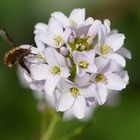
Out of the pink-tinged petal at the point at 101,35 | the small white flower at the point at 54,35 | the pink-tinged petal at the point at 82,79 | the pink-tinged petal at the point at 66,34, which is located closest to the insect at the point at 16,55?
the small white flower at the point at 54,35

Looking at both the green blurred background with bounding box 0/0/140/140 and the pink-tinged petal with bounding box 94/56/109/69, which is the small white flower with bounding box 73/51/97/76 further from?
the green blurred background with bounding box 0/0/140/140

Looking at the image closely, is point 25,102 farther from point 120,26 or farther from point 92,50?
point 92,50

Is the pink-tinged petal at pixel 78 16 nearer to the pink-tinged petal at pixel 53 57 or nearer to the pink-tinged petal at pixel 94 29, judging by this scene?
the pink-tinged petal at pixel 94 29

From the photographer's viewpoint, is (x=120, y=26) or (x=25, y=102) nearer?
(x=25, y=102)

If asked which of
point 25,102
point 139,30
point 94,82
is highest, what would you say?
point 94,82

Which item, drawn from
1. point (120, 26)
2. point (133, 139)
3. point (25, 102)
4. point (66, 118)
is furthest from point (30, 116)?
point (120, 26)

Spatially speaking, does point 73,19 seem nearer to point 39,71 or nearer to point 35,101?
point 39,71
